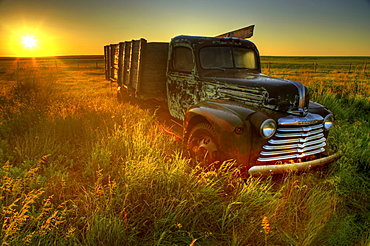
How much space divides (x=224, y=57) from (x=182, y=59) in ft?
2.70

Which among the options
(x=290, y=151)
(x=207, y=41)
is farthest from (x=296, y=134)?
(x=207, y=41)

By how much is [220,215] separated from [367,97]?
811cm

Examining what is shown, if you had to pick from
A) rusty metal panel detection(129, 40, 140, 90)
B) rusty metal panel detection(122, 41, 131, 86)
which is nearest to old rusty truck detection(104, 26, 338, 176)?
rusty metal panel detection(129, 40, 140, 90)

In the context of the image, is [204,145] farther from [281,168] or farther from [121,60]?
[121,60]

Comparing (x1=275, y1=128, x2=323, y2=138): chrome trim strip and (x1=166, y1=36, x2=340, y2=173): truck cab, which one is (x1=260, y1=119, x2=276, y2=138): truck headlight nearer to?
(x1=166, y1=36, x2=340, y2=173): truck cab

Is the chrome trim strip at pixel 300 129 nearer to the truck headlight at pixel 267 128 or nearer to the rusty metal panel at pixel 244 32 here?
the truck headlight at pixel 267 128

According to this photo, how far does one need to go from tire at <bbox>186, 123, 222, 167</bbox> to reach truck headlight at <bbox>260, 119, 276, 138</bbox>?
1.95 ft

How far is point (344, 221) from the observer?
2574 millimetres

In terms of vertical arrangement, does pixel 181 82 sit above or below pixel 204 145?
above

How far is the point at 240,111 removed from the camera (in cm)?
286

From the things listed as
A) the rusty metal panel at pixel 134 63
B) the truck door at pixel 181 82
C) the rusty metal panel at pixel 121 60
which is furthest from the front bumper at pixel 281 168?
the rusty metal panel at pixel 121 60

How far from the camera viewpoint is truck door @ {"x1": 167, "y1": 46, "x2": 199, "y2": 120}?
13.8 feet

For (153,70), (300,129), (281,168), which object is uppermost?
(153,70)

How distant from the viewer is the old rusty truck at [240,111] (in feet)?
8.75
